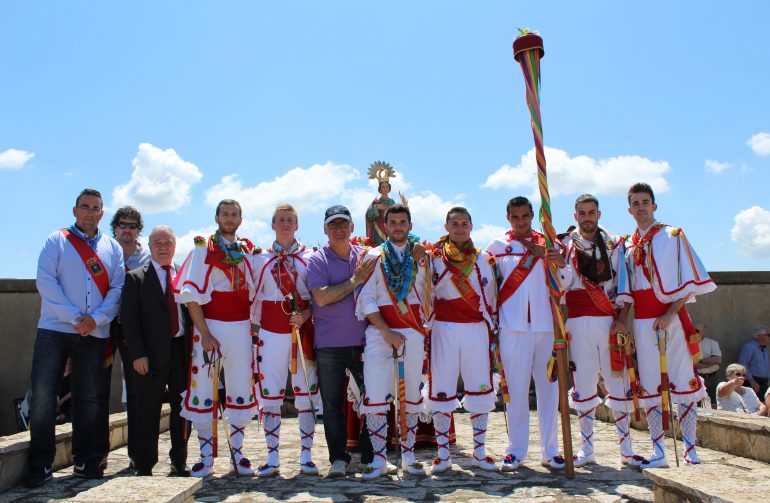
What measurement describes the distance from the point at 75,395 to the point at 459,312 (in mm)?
3101

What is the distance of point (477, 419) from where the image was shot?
5.15 metres

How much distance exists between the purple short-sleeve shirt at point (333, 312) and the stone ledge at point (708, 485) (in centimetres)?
234

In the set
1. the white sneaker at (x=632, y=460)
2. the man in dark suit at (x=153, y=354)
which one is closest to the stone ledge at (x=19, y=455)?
the man in dark suit at (x=153, y=354)

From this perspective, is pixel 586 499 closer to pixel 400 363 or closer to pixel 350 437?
pixel 400 363

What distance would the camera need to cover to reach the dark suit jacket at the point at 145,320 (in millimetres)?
4918

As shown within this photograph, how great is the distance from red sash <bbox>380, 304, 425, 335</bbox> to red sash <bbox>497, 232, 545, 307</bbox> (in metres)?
0.77

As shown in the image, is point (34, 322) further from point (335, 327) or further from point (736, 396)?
point (736, 396)

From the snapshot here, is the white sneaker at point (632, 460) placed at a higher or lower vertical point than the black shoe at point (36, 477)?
lower

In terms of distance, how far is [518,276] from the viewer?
5266 millimetres

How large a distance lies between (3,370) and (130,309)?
628cm

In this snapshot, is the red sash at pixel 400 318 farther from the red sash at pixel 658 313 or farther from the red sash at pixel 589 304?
the red sash at pixel 658 313

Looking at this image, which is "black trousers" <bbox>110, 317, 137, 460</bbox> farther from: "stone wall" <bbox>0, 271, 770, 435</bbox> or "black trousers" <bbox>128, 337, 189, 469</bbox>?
"stone wall" <bbox>0, 271, 770, 435</bbox>

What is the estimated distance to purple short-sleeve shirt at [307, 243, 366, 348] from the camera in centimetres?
507

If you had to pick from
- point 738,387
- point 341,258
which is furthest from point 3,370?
point 738,387
